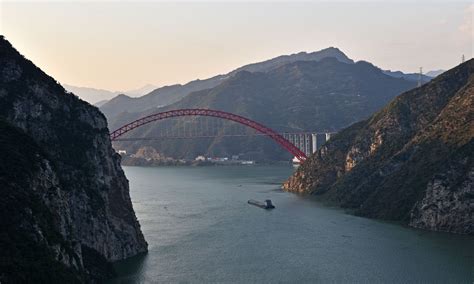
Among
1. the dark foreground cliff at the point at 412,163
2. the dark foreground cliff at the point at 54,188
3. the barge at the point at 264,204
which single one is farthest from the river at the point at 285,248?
the dark foreground cliff at the point at 54,188

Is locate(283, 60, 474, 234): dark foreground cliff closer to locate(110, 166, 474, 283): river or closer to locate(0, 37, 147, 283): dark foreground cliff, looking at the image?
locate(110, 166, 474, 283): river

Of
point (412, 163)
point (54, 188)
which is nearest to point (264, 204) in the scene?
point (412, 163)

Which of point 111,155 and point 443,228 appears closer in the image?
point 111,155

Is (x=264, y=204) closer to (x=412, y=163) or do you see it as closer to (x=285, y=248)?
(x=412, y=163)

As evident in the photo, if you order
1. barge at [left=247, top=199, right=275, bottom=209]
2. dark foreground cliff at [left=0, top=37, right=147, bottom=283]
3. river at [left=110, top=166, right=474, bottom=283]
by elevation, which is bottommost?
river at [left=110, top=166, right=474, bottom=283]

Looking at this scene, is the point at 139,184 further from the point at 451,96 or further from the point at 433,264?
the point at 433,264

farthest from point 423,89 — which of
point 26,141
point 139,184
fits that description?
point 26,141

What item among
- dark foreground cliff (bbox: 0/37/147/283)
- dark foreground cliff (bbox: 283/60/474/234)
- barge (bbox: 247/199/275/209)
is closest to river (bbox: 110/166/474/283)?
barge (bbox: 247/199/275/209)
